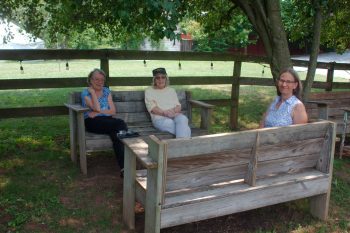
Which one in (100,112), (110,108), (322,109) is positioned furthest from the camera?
(322,109)

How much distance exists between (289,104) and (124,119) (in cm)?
231

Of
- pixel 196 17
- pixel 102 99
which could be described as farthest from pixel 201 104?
pixel 196 17

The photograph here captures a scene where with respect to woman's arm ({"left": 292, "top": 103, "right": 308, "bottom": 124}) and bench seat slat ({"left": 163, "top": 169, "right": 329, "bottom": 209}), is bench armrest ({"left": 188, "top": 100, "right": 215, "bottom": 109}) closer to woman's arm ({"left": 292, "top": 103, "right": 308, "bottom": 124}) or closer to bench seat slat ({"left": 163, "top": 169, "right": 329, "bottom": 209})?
woman's arm ({"left": 292, "top": 103, "right": 308, "bottom": 124})

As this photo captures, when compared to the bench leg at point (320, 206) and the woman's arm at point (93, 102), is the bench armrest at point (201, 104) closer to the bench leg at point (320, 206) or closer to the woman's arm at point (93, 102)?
the woman's arm at point (93, 102)

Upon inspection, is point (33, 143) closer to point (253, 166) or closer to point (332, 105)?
point (253, 166)

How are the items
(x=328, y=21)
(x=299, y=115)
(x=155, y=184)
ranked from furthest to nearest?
(x=328, y=21) → (x=299, y=115) → (x=155, y=184)

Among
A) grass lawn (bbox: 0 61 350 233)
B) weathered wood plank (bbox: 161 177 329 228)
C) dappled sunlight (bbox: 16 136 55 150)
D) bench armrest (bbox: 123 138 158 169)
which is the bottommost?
grass lawn (bbox: 0 61 350 233)

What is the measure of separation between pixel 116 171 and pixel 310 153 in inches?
96.5

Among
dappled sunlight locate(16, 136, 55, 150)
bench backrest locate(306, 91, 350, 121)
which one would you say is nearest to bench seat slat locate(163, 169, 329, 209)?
bench backrest locate(306, 91, 350, 121)

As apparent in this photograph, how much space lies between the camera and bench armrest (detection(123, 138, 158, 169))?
9.62 ft

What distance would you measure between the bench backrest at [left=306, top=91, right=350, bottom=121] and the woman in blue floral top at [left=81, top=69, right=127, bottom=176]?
2.97 m

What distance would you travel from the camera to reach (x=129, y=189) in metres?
3.61

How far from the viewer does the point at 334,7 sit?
5.43 metres

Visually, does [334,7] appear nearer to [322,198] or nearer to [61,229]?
[322,198]
